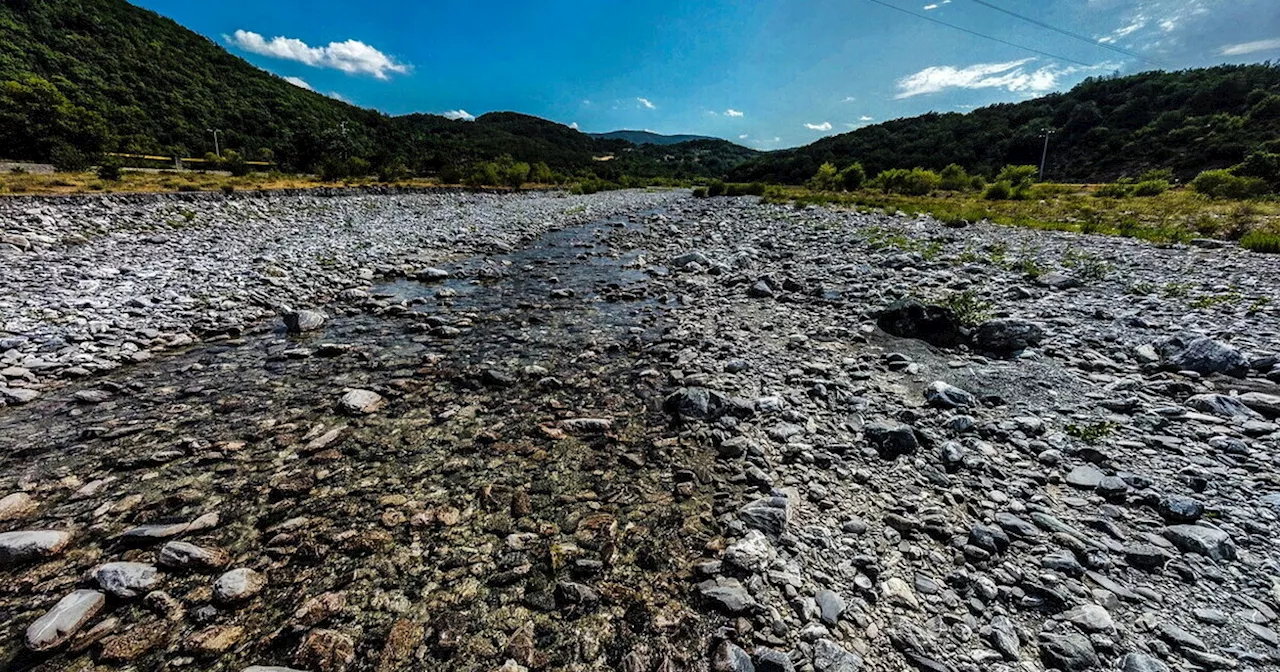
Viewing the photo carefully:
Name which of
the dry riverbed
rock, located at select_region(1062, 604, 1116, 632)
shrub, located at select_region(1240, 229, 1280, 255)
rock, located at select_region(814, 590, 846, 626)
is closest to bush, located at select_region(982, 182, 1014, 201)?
shrub, located at select_region(1240, 229, 1280, 255)

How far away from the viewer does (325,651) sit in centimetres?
261

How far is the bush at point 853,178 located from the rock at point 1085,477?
62.2 m

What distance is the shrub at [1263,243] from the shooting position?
490 inches

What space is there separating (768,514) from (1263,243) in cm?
1890

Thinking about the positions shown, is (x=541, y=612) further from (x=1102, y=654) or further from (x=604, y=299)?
(x=604, y=299)

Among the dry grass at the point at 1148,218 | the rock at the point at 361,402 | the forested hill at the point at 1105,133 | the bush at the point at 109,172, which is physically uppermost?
the forested hill at the point at 1105,133

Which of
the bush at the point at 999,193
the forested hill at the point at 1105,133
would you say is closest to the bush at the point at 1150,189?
the bush at the point at 999,193

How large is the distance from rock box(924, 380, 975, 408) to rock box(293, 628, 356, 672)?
5815mm

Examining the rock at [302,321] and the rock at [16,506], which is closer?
the rock at [16,506]

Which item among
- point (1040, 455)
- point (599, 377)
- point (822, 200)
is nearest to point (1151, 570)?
point (1040, 455)

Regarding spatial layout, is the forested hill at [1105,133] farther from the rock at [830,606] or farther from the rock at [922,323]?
the rock at [830,606]

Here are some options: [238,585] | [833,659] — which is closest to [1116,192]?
[833,659]

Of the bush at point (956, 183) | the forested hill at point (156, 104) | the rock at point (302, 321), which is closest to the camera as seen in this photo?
the rock at point (302, 321)

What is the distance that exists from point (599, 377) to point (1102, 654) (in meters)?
5.29
